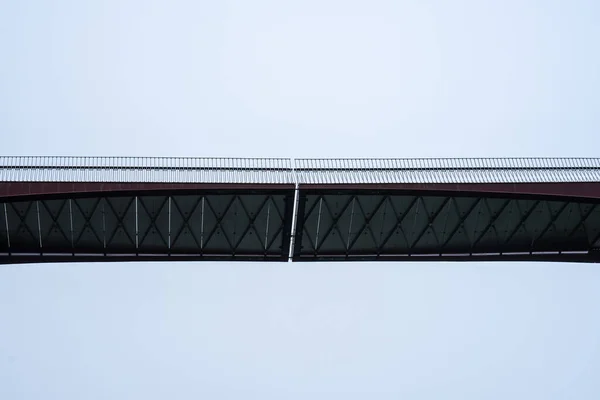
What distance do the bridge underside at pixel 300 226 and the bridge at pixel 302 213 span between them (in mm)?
64

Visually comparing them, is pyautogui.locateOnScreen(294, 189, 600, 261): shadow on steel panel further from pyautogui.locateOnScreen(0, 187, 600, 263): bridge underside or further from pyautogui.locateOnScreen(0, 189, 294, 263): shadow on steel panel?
pyautogui.locateOnScreen(0, 189, 294, 263): shadow on steel panel

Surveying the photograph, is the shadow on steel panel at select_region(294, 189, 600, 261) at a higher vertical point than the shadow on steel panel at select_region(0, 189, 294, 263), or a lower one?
higher

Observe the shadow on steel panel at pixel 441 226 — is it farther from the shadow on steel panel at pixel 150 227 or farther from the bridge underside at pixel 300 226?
the shadow on steel panel at pixel 150 227

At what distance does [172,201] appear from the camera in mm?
46750

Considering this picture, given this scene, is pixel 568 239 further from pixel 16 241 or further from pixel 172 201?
pixel 16 241

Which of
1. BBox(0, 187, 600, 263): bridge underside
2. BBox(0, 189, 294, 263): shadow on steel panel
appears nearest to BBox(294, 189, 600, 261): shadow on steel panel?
BBox(0, 187, 600, 263): bridge underside

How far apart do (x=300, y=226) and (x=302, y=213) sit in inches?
49.5

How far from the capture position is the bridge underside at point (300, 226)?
153 feet

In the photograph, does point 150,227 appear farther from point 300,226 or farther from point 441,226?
point 441,226

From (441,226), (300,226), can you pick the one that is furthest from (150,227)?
(441,226)

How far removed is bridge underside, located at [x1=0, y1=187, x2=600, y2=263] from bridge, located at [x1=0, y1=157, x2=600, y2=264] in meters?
0.06

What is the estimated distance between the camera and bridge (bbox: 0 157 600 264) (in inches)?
1804

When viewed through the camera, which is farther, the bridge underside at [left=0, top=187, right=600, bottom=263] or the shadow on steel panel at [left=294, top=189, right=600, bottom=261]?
the shadow on steel panel at [left=294, top=189, right=600, bottom=261]

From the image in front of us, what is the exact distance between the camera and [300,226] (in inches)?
1923
